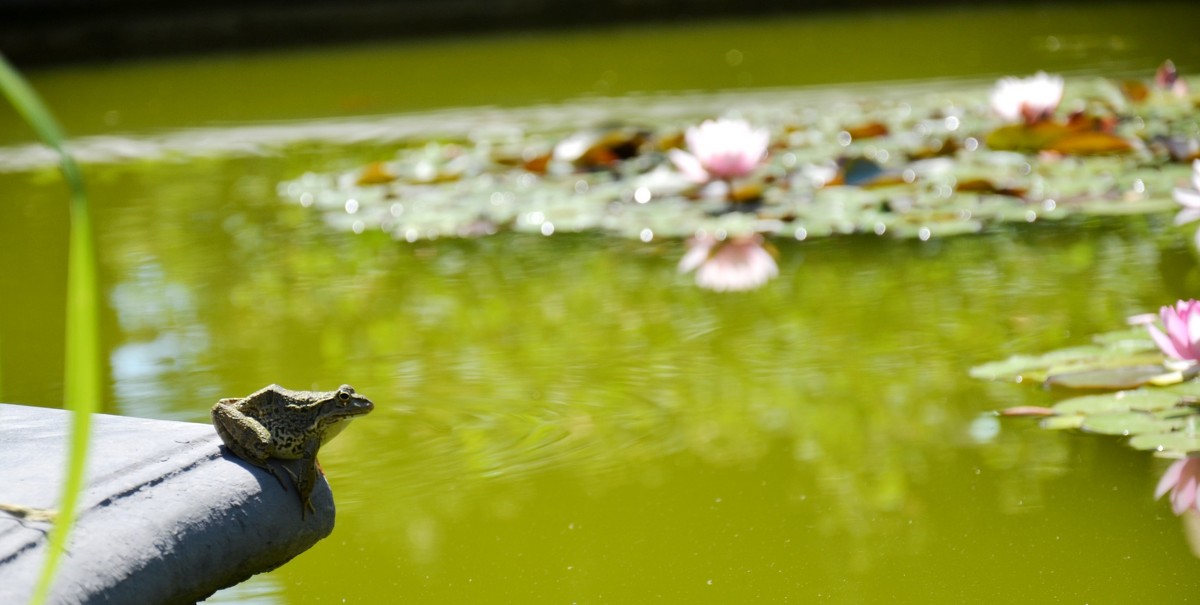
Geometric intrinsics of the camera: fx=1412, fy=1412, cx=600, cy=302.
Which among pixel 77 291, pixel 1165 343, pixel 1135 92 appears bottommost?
pixel 1165 343

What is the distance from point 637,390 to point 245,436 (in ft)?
2.61

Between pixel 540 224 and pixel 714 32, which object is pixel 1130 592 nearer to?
pixel 540 224

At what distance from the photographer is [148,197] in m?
3.69

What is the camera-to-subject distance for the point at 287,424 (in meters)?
1.21

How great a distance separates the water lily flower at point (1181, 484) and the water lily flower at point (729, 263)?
3.37ft

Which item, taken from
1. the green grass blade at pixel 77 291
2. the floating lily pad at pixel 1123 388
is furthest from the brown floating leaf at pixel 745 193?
the green grass blade at pixel 77 291

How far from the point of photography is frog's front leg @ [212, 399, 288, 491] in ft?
3.89

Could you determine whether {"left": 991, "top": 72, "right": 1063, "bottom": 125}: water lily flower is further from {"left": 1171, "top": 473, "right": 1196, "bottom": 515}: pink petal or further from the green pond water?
{"left": 1171, "top": 473, "right": 1196, "bottom": 515}: pink petal

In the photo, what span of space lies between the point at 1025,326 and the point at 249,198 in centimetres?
215

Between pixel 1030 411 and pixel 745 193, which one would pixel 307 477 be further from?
pixel 745 193

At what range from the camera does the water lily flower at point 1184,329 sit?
1.56 m

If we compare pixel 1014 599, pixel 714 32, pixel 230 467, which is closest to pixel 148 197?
pixel 230 467

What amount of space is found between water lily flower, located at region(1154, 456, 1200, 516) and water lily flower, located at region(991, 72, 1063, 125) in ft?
6.45

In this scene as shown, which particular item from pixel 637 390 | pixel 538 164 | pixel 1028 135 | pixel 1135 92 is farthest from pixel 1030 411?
pixel 1135 92
